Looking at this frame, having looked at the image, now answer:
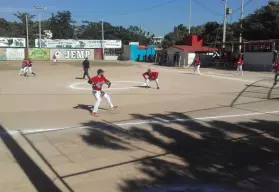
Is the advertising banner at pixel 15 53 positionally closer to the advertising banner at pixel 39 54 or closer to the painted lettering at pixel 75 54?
the advertising banner at pixel 39 54

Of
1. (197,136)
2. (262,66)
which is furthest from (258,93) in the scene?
(262,66)

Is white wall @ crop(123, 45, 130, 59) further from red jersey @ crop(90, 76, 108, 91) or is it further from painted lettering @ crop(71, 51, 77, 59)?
red jersey @ crop(90, 76, 108, 91)

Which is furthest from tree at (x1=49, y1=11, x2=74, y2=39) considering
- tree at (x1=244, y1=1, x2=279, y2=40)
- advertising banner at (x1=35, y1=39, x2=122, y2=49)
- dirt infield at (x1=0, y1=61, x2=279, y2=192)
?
dirt infield at (x1=0, y1=61, x2=279, y2=192)

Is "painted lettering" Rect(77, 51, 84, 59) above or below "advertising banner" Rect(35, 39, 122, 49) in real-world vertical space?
below

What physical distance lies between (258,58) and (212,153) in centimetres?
3125

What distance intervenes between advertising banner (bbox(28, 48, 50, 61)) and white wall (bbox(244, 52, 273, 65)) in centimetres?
4340

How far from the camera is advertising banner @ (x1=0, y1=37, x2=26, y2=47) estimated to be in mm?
69750

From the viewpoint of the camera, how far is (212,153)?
23.3 feet

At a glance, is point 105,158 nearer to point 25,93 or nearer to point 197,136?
point 197,136

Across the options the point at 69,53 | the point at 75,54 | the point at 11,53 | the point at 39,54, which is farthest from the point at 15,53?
the point at 75,54

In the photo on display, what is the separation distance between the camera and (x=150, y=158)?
22.1 ft

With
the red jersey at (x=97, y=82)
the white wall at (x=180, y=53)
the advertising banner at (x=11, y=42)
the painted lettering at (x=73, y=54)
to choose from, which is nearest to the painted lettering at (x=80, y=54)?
the painted lettering at (x=73, y=54)

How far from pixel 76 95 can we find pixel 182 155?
989 cm

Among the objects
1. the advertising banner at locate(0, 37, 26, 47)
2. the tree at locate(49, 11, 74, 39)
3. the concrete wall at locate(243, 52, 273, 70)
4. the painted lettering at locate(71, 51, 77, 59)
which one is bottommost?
the concrete wall at locate(243, 52, 273, 70)
